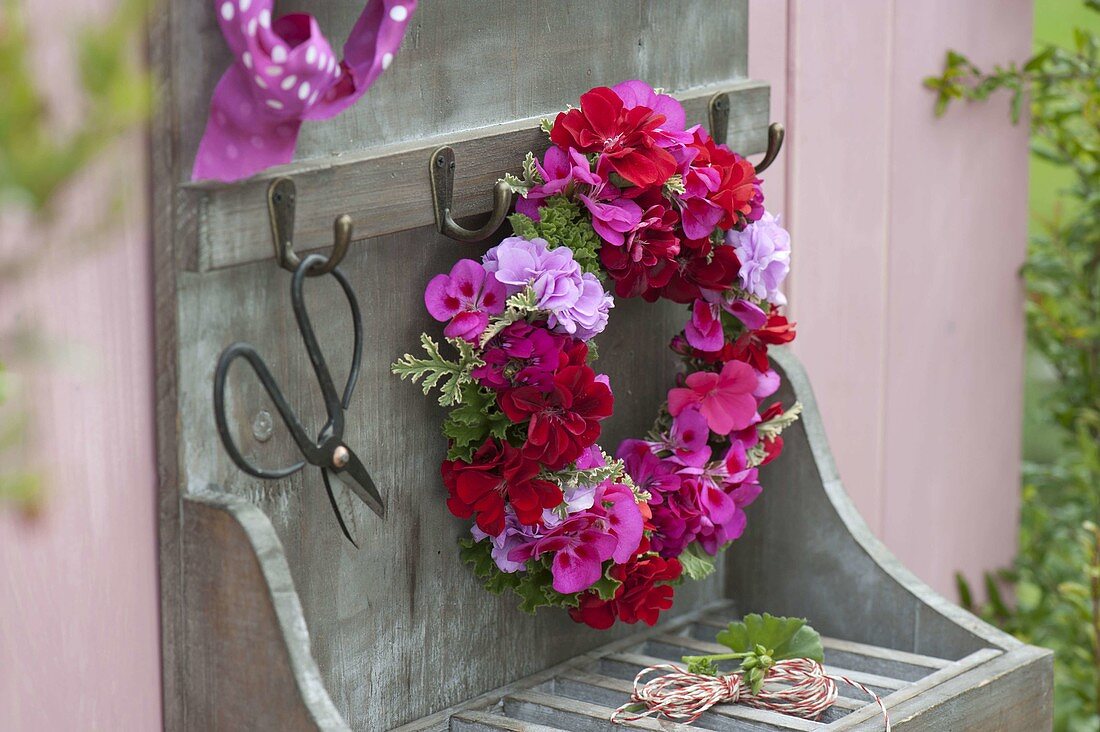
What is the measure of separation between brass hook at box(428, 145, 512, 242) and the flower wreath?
0.07 feet

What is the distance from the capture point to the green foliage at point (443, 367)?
1.24 metres

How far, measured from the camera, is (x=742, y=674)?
4.50 feet

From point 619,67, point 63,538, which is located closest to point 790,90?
point 619,67

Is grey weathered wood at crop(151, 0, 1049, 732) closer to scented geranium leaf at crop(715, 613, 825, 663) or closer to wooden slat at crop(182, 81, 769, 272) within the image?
wooden slat at crop(182, 81, 769, 272)

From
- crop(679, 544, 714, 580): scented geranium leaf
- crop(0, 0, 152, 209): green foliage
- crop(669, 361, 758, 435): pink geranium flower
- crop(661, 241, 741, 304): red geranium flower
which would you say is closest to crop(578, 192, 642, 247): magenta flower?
crop(661, 241, 741, 304): red geranium flower

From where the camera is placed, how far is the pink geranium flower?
1.47 m

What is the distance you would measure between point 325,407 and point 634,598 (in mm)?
355

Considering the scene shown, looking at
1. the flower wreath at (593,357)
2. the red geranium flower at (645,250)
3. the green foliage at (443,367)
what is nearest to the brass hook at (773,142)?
the flower wreath at (593,357)

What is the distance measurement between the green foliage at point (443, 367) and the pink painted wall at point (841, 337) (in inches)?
8.5

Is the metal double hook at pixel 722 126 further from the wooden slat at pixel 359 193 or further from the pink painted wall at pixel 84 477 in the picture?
the pink painted wall at pixel 84 477

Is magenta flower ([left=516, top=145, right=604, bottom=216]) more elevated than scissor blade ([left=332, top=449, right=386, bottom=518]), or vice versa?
magenta flower ([left=516, top=145, right=604, bottom=216])

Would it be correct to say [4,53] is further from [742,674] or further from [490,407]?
[742,674]

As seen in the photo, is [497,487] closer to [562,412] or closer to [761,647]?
[562,412]

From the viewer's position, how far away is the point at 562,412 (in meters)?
Answer: 1.26
